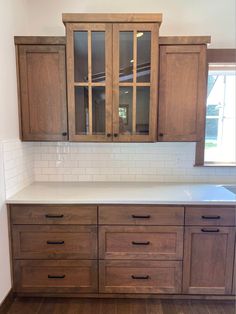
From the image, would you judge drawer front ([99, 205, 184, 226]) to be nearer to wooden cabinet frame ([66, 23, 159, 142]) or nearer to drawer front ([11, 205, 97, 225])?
drawer front ([11, 205, 97, 225])

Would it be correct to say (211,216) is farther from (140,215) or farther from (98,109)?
(98,109)

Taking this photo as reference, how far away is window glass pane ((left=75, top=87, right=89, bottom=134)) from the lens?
200 cm

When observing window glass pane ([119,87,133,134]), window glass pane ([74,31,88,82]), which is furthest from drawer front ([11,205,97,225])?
window glass pane ([74,31,88,82])

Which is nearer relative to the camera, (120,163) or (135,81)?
(135,81)

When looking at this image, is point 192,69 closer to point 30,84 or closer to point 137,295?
point 30,84

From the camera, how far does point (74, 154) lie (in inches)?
93.6

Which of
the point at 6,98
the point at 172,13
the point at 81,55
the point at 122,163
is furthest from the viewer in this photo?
the point at 122,163

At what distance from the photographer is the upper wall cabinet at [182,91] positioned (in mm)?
1963

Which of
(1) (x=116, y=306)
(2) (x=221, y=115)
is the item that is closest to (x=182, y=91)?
(2) (x=221, y=115)

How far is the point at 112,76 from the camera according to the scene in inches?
76.6

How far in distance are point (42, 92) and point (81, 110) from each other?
1.20 feet

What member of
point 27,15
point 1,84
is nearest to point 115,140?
point 1,84

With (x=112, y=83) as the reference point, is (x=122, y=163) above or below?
below

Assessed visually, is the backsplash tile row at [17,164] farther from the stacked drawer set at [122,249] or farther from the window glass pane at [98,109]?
the window glass pane at [98,109]
